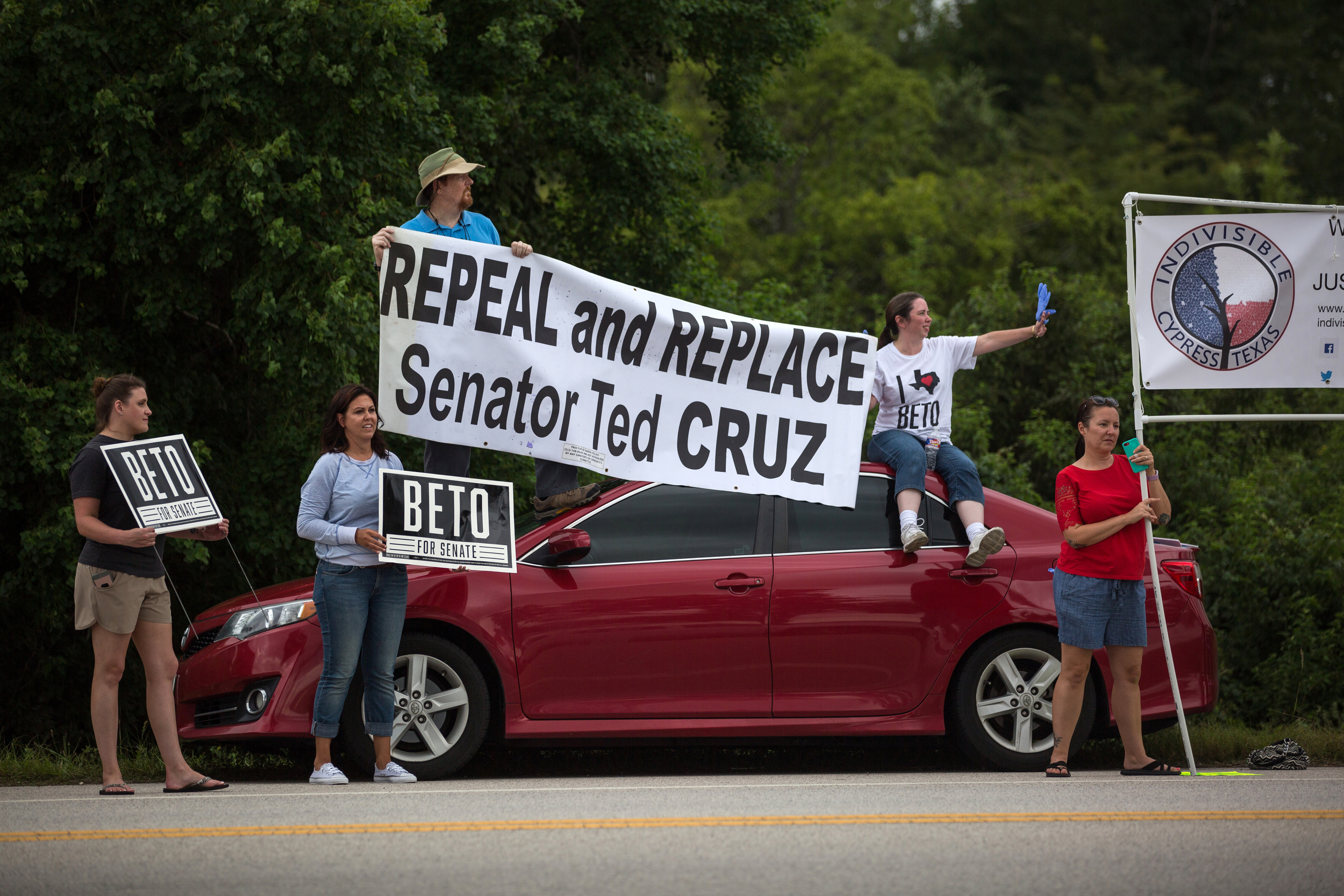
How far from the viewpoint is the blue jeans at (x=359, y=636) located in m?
7.13

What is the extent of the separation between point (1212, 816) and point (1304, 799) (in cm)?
83

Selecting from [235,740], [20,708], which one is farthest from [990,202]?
[235,740]

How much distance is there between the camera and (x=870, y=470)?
8.09 meters

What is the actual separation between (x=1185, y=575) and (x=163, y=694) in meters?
5.28

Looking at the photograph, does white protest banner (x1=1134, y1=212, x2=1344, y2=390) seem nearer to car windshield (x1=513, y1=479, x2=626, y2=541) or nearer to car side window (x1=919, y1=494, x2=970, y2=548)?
car side window (x1=919, y1=494, x2=970, y2=548)

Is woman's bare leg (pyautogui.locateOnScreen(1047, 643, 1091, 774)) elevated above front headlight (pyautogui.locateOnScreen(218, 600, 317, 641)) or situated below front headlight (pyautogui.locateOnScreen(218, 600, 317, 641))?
below

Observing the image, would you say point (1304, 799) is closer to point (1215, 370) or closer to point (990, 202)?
point (1215, 370)

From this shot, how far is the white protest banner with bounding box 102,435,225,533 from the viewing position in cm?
687

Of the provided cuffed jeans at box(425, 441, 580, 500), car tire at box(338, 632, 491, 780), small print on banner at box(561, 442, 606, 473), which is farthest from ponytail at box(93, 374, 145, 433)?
small print on banner at box(561, 442, 606, 473)

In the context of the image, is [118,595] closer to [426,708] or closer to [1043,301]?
[426,708]

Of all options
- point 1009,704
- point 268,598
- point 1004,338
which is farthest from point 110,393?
point 1009,704

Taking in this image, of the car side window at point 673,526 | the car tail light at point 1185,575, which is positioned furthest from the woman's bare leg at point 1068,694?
the car side window at point 673,526

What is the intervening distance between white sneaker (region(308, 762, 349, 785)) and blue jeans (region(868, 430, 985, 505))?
10.5ft

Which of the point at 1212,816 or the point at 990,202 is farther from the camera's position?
the point at 990,202
